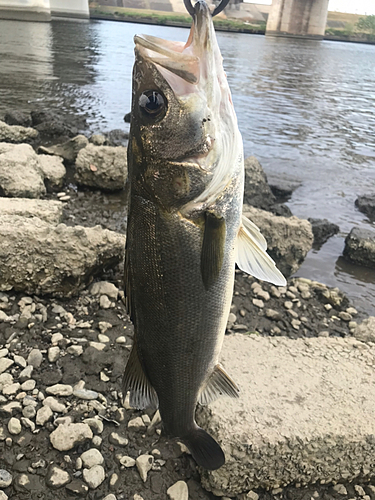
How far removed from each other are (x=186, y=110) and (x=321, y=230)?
22.1 ft

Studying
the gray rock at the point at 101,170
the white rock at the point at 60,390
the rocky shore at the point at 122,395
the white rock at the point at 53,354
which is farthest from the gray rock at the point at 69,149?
the white rock at the point at 60,390

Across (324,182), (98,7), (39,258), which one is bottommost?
(324,182)

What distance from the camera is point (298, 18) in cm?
8419

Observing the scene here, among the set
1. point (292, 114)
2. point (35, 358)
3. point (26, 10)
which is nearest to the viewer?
point (35, 358)

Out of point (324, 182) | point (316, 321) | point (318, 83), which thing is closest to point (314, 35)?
point (318, 83)

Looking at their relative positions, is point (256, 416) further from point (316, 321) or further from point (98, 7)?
point (98, 7)

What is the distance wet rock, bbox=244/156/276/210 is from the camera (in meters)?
8.56

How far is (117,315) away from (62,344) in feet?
2.28

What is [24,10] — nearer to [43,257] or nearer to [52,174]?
[52,174]

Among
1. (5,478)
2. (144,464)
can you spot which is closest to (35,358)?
(5,478)

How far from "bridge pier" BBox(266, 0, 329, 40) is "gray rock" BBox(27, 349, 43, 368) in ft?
303

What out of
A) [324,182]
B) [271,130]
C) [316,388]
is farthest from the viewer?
[271,130]

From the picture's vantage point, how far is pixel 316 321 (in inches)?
214

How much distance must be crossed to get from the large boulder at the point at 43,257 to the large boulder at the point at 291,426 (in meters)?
1.93
